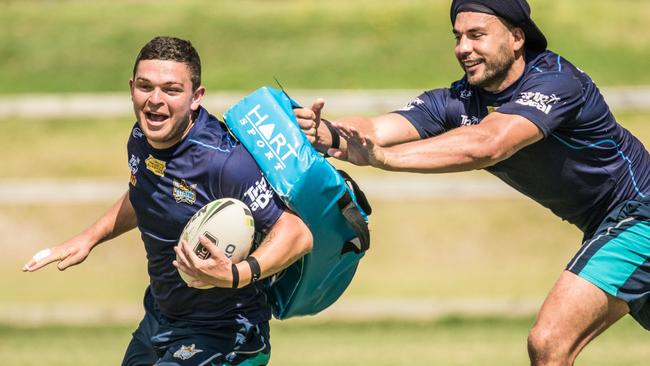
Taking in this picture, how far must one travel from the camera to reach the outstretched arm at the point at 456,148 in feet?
18.7

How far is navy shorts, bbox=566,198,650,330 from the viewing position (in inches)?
233

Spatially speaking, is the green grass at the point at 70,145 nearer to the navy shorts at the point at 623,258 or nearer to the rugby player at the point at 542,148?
the rugby player at the point at 542,148

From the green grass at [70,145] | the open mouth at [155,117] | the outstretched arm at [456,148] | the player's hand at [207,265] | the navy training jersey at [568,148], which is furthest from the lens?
the green grass at [70,145]

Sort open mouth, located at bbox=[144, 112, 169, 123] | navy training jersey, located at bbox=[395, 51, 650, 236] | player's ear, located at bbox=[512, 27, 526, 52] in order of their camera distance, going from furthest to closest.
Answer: player's ear, located at bbox=[512, 27, 526, 52] → navy training jersey, located at bbox=[395, 51, 650, 236] → open mouth, located at bbox=[144, 112, 169, 123]

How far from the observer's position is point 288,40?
1942cm

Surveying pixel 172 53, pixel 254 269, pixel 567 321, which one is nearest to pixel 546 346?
pixel 567 321

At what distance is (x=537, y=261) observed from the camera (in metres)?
13.9

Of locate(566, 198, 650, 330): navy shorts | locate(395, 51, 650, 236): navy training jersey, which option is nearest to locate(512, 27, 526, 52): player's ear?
locate(395, 51, 650, 236): navy training jersey

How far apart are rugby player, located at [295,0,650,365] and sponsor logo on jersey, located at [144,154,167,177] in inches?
27.1

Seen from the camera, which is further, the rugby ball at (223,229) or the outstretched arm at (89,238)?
the outstretched arm at (89,238)

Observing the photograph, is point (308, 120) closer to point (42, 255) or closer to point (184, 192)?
point (184, 192)

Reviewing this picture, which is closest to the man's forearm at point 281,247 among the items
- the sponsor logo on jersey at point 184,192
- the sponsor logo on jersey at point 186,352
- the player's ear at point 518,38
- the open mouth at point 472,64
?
the sponsor logo on jersey at point 184,192

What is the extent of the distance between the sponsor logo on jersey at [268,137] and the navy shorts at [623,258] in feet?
5.07

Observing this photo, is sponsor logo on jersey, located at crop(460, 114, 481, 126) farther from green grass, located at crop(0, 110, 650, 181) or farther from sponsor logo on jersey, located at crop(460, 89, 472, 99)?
green grass, located at crop(0, 110, 650, 181)
